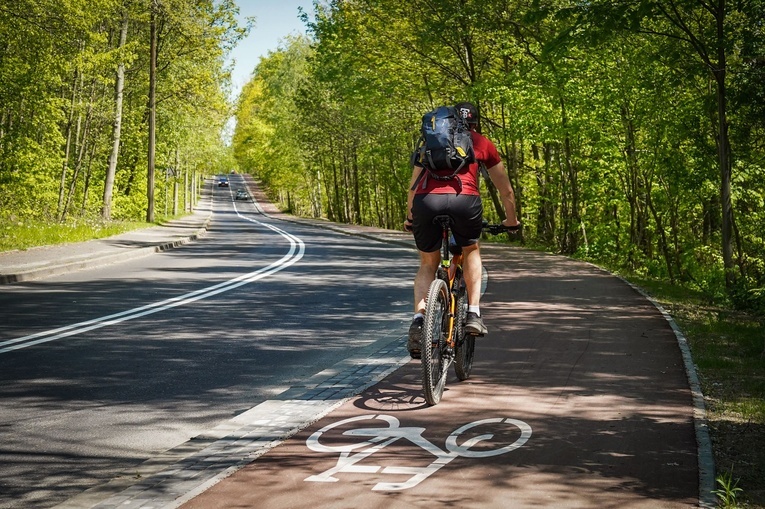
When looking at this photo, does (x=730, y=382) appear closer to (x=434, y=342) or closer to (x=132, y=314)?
(x=434, y=342)

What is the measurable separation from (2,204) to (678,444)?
27147mm

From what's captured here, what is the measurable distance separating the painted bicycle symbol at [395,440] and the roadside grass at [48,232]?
18.4 meters

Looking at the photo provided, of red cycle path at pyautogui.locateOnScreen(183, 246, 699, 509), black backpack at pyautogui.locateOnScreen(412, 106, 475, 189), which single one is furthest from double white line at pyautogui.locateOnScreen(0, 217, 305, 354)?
black backpack at pyautogui.locateOnScreen(412, 106, 475, 189)

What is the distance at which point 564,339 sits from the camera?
9805 millimetres

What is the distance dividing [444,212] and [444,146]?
48 centimetres

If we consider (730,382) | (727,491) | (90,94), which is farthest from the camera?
(90,94)

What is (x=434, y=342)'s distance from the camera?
6.62 metres

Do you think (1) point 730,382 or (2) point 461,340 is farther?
(1) point 730,382

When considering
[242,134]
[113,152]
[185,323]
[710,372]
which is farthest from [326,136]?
[242,134]

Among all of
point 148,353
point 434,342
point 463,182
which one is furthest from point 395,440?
point 148,353

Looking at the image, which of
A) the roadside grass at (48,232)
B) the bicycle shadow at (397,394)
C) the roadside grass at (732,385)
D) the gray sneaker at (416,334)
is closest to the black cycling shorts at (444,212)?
the gray sneaker at (416,334)

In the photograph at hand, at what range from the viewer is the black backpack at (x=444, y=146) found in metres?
6.53

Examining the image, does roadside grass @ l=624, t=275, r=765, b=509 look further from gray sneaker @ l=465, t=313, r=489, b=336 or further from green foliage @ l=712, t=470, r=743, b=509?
gray sneaker @ l=465, t=313, r=489, b=336

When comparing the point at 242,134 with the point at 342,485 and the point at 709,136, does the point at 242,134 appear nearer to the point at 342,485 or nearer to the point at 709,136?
the point at 709,136
